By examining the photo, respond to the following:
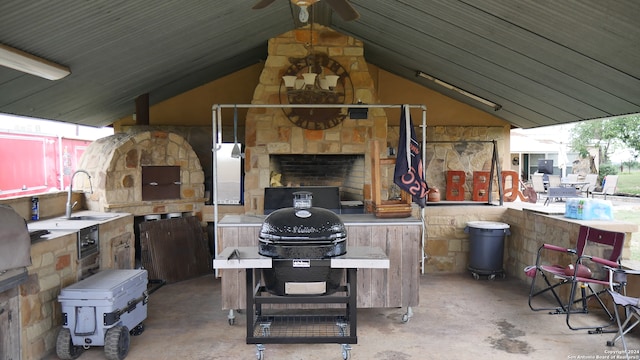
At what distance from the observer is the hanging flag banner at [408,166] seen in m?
4.66

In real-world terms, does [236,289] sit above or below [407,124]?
below

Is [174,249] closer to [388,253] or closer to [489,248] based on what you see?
[388,253]

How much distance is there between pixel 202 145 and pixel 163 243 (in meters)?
2.17

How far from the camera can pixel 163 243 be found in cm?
614

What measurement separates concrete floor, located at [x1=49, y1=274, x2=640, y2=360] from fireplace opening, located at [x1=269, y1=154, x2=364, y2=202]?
2.33 m

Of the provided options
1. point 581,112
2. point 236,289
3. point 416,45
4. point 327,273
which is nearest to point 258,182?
point 236,289

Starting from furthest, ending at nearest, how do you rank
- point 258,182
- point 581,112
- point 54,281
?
1. point 258,182
2. point 581,112
3. point 54,281

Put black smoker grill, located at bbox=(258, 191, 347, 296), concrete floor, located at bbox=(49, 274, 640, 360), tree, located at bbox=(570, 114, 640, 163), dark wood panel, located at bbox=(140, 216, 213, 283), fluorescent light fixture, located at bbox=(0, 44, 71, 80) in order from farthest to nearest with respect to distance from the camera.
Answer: tree, located at bbox=(570, 114, 640, 163), dark wood panel, located at bbox=(140, 216, 213, 283), concrete floor, located at bbox=(49, 274, 640, 360), fluorescent light fixture, located at bbox=(0, 44, 71, 80), black smoker grill, located at bbox=(258, 191, 347, 296)

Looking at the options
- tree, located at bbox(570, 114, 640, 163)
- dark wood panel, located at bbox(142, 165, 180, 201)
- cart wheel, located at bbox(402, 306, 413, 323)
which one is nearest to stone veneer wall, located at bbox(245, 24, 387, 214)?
dark wood panel, located at bbox(142, 165, 180, 201)

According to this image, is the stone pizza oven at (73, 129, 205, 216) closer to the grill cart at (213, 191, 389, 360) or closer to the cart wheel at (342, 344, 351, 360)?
the grill cart at (213, 191, 389, 360)

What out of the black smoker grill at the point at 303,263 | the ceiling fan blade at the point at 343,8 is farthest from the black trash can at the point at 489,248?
the ceiling fan blade at the point at 343,8

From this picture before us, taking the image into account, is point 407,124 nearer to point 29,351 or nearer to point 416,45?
point 416,45

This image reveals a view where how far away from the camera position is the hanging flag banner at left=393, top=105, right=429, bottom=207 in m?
4.66

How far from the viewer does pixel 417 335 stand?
4211 mm
